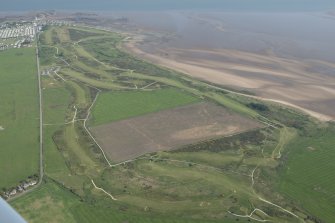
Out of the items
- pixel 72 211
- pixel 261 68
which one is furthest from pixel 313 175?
pixel 261 68

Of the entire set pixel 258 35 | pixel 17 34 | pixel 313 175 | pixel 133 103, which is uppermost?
pixel 258 35

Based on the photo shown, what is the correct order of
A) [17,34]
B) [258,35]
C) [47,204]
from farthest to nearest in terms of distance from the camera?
1. [17,34]
2. [258,35]
3. [47,204]

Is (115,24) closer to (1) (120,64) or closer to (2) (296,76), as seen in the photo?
(1) (120,64)

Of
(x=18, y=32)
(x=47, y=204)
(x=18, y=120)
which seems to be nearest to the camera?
(x=47, y=204)

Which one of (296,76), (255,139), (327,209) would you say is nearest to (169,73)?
(296,76)

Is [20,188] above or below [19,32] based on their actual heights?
→ below

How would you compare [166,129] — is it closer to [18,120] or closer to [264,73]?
[18,120]

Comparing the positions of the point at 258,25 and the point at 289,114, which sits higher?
the point at 258,25
